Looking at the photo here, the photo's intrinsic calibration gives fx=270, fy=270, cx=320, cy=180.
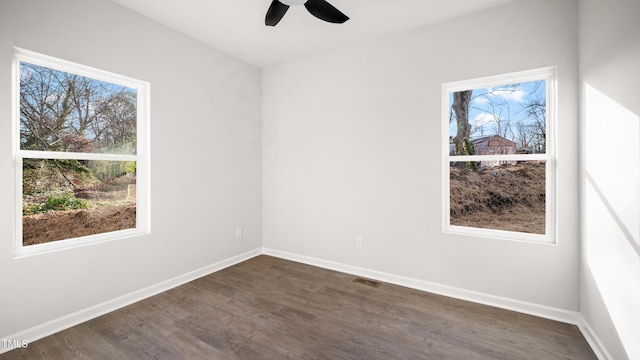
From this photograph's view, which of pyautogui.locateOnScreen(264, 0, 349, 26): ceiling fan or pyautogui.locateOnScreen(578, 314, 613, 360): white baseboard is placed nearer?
pyautogui.locateOnScreen(578, 314, 613, 360): white baseboard

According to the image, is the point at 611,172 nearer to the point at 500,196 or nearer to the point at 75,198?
the point at 500,196

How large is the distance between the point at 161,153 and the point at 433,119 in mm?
2890

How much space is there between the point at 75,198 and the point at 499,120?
3.97 m

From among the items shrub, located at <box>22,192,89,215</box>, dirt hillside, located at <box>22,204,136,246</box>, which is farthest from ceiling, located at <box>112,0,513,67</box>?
dirt hillside, located at <box>22,204,136,246</box>

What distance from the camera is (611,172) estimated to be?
1.69 m

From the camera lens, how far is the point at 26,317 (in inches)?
78.0

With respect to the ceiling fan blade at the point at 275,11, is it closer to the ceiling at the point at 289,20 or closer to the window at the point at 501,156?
the ceiling at the point at 289,20

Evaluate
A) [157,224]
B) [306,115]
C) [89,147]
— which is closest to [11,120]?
[89,147]

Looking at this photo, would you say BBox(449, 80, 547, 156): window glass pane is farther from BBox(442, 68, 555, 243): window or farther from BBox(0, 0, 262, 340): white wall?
BBox(0, 0, 262, 340): white wall

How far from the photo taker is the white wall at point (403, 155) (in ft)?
7.54

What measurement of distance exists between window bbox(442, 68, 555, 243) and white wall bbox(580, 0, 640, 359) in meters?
0.29

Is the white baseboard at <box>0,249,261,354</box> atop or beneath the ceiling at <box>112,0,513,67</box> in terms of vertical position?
beneath

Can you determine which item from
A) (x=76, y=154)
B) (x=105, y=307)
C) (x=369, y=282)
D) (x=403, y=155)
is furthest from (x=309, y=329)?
(x=76, y=154)

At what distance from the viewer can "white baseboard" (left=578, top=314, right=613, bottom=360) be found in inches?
69.9
